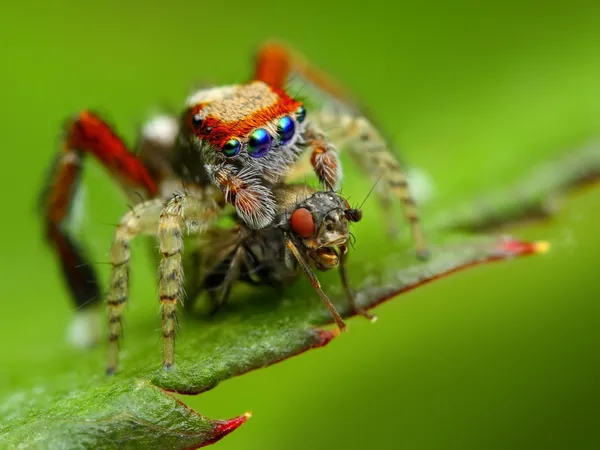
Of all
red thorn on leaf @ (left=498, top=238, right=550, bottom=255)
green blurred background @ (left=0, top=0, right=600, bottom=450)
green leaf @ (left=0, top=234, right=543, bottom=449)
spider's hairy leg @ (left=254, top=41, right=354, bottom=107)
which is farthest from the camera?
spider's hairy leg @ (left=254, top=41, right=354, bottom=107)

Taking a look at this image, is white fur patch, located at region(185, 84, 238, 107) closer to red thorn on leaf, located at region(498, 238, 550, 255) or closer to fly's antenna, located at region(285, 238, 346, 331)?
fly's antenna, located at region(285, 238, 346, 331)

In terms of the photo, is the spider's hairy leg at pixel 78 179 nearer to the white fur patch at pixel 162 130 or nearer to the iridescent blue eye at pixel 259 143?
the white fur patch at pixel 162 130

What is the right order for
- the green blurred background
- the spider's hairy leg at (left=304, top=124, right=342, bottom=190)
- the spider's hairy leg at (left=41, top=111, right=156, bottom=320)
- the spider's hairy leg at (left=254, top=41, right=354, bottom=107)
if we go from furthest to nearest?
the spider's hairy leg at (left=254, top=41, right=354, bottom=107), the spider's hairy leg at (left=41, top=111, right=156, bottom=320), the green blurred background, the spider's hairy leg at (left=304, top=124, right=342, bottom=190)

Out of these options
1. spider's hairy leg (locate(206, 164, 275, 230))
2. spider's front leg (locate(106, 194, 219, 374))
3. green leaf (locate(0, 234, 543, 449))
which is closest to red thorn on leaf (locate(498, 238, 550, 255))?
green leaf (locate(0, 234, 543, 449))

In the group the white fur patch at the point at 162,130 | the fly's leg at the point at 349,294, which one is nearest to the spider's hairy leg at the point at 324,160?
the fly's leg at the point at 349,294

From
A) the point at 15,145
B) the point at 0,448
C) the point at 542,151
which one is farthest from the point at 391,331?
the point at 15,145

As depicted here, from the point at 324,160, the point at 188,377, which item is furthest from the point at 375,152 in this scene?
the point at 188,377

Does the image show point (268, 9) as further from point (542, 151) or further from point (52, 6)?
point (542, 151)
